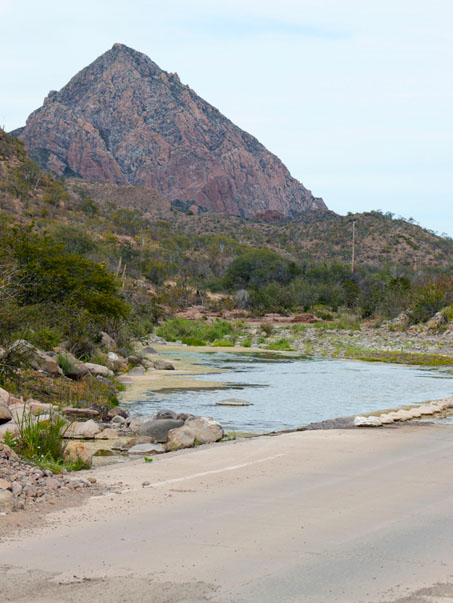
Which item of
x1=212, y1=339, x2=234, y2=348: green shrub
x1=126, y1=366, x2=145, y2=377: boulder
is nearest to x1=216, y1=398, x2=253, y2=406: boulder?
x1=126, y1=366, x2=145, y2=377: boulder

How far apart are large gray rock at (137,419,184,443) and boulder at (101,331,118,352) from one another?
12.8 m

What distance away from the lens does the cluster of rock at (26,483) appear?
7.05m

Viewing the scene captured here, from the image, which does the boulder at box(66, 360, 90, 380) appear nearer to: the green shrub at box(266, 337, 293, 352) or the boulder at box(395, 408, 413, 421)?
the boulder at box(395, 408, 413, 421)

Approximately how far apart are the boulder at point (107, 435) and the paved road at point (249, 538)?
252cm

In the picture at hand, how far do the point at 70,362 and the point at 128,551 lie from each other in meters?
12.2

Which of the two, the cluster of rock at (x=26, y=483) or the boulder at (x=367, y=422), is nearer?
the cluster of rock at (x=26, y=483)

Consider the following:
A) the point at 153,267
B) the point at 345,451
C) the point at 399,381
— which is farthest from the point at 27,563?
the point at 153,267

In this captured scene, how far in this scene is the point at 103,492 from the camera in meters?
7.73

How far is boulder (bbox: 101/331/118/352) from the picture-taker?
24.9 metres

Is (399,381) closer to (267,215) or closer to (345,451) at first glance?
(345,451)

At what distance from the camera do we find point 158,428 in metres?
11.9

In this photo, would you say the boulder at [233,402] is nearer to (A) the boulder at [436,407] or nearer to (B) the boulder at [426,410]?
(B) the boulder at [426,410]

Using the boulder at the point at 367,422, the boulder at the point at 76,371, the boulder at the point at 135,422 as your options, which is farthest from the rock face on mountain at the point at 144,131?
the boulder at the point at 367,422

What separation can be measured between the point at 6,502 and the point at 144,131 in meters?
168
